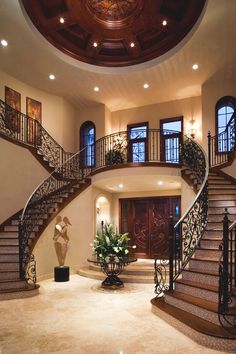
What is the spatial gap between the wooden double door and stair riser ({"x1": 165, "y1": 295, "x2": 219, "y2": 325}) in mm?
5640

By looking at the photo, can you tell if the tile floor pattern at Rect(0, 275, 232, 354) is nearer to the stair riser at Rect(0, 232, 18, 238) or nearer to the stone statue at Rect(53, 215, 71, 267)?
the stone statue at Rect(53, 215, 71, 267)

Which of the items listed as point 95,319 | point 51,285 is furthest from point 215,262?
point 51,285

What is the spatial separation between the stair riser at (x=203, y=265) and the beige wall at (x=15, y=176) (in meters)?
5.52

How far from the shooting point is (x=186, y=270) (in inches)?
201

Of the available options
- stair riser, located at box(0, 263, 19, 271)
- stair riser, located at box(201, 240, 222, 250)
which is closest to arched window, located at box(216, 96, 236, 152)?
stair riser, located at box(201, 240, 222, 250)

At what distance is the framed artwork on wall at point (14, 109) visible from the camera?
9.64 metres

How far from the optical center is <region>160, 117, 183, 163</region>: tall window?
11.2 m

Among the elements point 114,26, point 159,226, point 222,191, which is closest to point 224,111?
point 222,191

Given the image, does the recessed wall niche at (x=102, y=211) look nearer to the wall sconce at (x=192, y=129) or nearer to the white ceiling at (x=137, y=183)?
the white ceiling at (x=137, y=183)

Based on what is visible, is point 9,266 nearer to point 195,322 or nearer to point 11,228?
point 11,228

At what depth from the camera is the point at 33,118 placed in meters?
11.0

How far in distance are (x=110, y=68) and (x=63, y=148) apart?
3.81 metres

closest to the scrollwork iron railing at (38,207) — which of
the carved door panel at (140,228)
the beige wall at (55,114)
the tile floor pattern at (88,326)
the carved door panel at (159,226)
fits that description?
the tile floor pattern at (88,326)

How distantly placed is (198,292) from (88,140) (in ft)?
29.7
